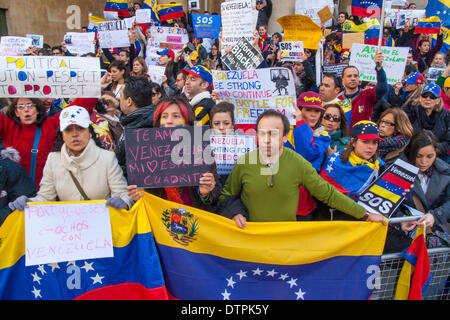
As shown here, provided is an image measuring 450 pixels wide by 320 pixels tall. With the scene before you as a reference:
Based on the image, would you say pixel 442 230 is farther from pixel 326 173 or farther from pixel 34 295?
pixel 34 295

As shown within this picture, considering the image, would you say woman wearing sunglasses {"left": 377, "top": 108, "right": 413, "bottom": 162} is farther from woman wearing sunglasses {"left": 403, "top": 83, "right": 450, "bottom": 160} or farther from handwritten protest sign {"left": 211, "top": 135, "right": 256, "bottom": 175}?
handwritten protest sign {"left": 211, "top": 135, "right": 256, "bottom": 175}

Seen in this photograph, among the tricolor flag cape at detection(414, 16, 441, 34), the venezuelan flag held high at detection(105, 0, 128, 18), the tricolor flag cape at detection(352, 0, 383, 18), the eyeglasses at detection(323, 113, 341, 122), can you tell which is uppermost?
the venezuelan flag held high at detection(105, 0, 128, 18)

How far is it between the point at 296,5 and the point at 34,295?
42.0ft

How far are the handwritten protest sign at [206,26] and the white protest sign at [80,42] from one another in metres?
3.52

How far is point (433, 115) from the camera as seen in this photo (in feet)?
18.1

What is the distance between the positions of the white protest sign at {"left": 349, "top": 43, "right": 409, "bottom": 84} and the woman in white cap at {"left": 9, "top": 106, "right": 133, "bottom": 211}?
500cm

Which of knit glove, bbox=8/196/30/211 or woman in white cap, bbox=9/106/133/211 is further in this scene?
woman in white cap, bbox=9/106/133/211

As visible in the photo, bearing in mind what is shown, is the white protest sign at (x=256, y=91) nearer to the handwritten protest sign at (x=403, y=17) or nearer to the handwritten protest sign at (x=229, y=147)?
the handwritten protest sign at (x=229, y=147)

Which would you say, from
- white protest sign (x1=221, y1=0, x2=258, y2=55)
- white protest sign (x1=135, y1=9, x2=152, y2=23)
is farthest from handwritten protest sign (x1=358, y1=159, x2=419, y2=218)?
white protest sign (x1=135, y1=9, x2=152, y2=23)

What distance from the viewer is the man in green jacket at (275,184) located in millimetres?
2895

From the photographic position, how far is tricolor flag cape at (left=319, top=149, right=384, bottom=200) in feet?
Result: 11.1

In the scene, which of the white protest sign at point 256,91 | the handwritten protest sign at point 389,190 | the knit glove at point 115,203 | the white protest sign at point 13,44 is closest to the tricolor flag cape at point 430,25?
the white protest sign at point 256,91

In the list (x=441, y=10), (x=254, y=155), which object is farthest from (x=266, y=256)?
(x=441, y=10)

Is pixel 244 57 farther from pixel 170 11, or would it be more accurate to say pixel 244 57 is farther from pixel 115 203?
pixel 170 11
